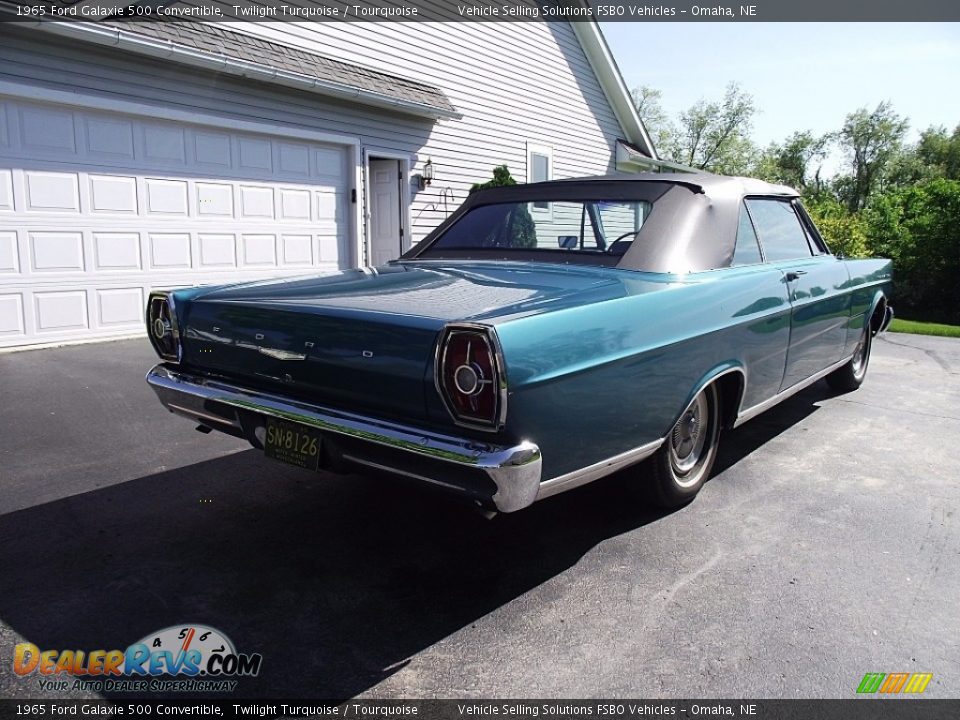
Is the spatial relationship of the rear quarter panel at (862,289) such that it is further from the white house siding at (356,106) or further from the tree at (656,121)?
the tree at (656,121)

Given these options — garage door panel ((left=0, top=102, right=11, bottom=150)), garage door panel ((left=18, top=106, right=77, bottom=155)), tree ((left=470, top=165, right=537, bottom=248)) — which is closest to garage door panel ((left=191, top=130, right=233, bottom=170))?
garage door panel ((left=18, top=106, right=77, bottom=155))

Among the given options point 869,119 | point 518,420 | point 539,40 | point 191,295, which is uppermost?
point 869,119

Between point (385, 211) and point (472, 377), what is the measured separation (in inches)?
354

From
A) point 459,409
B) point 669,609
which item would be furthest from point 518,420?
point 669,609

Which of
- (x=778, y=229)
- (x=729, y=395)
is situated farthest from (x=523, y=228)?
(x=778, y=229)

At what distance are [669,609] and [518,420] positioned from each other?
3.08 ft

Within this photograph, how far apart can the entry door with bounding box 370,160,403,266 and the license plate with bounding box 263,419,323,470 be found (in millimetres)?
8067

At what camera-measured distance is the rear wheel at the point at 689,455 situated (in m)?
3.20

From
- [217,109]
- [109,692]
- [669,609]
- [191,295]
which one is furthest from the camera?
[217,109]

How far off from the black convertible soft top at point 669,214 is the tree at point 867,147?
52611 mm

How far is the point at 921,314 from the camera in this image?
1277 centimetres

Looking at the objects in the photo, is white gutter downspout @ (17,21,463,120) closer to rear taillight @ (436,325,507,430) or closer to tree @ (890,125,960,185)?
rear taillight @ (436,325,507,430)

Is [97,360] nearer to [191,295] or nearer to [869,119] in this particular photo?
[191,295]

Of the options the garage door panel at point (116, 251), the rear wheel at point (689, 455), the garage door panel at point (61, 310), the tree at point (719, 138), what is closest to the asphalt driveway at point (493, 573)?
the rear wheel at point (689, 455)
